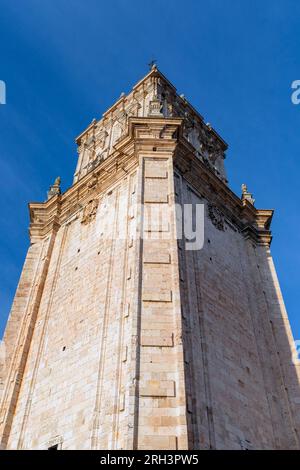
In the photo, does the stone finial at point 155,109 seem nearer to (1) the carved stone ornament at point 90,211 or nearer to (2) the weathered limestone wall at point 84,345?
(2) the weathered limestone wall at point 84,345

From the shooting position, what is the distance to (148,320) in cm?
1264

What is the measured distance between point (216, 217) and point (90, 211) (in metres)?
5.42

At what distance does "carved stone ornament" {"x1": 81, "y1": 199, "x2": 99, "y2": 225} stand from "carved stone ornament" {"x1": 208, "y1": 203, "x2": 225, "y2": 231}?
4854 millimetres

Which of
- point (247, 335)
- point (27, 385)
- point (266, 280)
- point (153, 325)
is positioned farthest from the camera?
point (266, 280)

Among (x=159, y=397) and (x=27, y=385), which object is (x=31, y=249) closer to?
(x=27, y=385)

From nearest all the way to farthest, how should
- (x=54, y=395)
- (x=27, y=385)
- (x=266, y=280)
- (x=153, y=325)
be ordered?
(x=153, y=325)
(x=54, y=395)
(x=27, y=385)
(x=266, y=280)

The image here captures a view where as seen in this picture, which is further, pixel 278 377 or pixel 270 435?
pixel 278 377

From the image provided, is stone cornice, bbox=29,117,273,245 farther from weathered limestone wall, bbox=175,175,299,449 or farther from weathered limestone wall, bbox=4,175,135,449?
weathered limestone wall, bbox=4,175,135,449

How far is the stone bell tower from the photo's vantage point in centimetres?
1169

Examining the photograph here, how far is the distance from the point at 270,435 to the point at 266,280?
7.33 metres

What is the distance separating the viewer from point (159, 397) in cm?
1101

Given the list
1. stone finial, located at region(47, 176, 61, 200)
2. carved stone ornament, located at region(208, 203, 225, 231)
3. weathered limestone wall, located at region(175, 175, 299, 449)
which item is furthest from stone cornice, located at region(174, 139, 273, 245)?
stone finial, located at region(47, 176, 61, 200)

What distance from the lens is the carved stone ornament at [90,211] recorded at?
1930 centimetres
